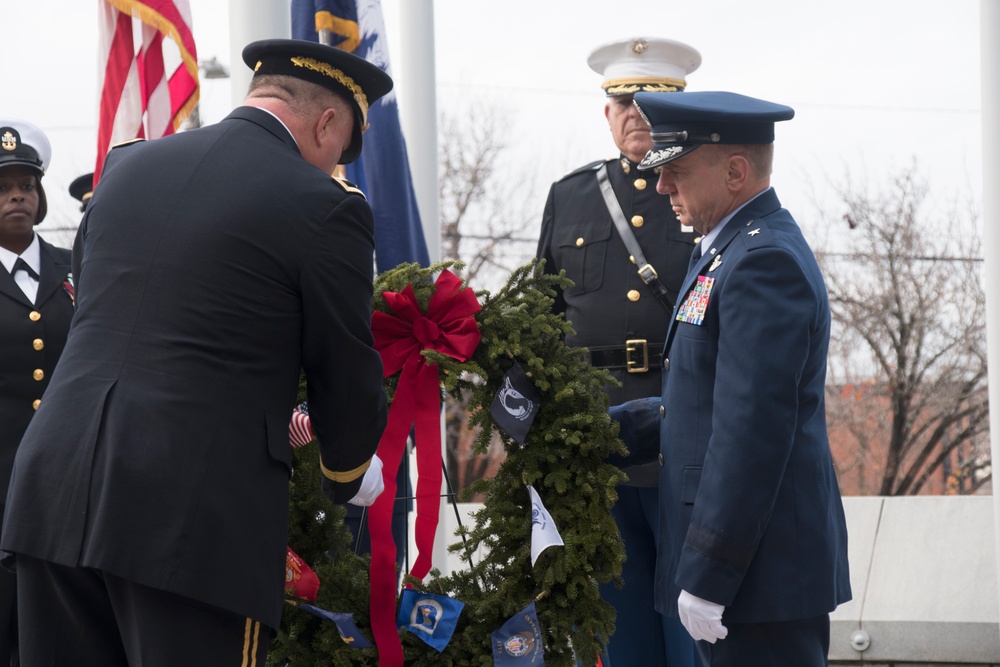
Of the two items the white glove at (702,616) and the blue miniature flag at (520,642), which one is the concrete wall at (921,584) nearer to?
the blue miniature flag at (520,642)

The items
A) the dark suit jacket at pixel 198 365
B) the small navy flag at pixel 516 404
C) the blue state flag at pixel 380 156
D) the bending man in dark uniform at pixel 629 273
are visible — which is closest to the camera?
the dark suit jacket at pixel 198 365

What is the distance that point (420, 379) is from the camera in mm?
3324

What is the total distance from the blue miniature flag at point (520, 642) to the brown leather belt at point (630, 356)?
3.56 feet

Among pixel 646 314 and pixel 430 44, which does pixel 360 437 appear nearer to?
pixel 646 314

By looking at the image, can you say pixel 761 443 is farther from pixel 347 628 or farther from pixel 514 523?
pixel 347 628

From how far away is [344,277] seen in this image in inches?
98.7

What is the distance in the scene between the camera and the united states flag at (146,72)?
437cm

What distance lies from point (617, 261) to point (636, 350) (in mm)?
348

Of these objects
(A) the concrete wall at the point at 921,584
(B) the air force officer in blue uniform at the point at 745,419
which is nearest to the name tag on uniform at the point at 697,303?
(B) the air force officer in blue uniform at the point at 745,419

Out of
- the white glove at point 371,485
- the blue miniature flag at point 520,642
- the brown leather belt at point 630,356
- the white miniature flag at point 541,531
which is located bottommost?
the blue miniature flag at point 520,642

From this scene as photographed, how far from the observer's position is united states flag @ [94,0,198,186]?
4371 millimetres

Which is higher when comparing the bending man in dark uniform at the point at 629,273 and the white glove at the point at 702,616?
the bending man in dark uniform at the point at 629,273

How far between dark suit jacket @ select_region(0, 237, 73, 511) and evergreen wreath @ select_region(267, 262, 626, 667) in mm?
1075

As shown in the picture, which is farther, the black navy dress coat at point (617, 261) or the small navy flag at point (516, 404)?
the black navy dress coat at point (617, 261)
